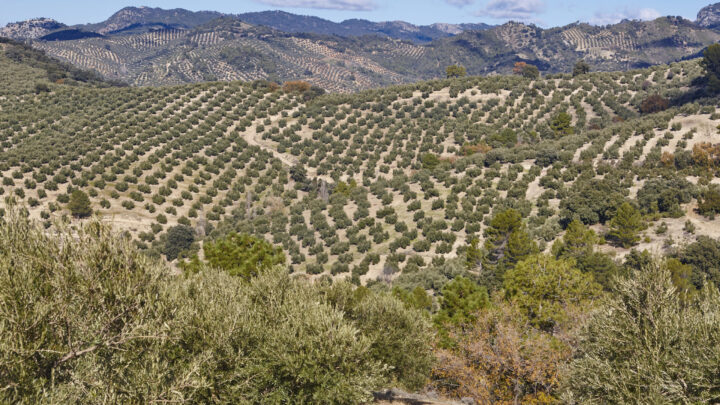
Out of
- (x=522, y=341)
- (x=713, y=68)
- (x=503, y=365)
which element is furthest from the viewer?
(x=713, y=68)

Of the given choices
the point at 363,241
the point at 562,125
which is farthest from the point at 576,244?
the point at 562,125

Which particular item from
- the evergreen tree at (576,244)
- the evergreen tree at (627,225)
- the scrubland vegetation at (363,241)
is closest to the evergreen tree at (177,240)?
the scrubland vegetation at (363,241)

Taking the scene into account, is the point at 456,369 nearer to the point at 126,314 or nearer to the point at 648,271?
the point at 648,271

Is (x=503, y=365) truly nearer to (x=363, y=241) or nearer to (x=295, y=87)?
(x=363, y=241)

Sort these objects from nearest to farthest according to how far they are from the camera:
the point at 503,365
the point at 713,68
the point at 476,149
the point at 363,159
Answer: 1. the point at 503,365
2. the point at 476,149
3. the point at 363,159
4. the point at 713,68

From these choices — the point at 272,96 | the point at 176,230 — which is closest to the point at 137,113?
the point at 272,96

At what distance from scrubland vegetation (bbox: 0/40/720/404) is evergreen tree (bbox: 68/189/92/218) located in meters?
0.16

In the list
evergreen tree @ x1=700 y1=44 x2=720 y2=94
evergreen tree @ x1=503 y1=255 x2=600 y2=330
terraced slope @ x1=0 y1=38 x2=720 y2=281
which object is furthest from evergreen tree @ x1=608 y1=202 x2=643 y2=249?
evergreen tree @ x1=700 y1=44 x2=720 y2=94

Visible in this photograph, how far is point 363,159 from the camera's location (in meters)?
74.5

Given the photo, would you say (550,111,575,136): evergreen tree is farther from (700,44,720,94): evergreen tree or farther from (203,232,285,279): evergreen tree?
(203,232,285,279): evergreen tree

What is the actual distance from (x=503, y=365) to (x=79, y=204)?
5162cm

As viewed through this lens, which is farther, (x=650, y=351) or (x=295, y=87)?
(x=295, y=87)

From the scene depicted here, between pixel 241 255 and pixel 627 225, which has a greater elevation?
pixel 627 225

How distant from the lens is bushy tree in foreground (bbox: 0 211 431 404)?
11.2 metres
